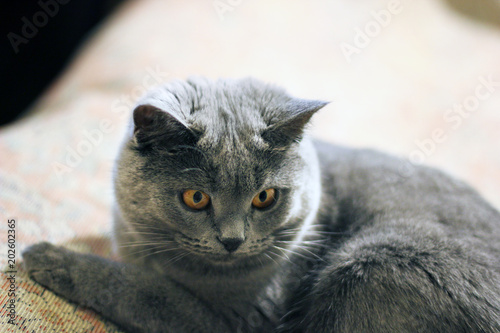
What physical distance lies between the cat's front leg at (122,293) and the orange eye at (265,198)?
34 cm

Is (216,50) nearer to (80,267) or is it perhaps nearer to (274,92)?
(274,92)

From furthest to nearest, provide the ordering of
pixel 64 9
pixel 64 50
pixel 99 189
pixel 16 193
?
pixel 64 50, pixel 64 9, pixel 99 189, pixel 16 193

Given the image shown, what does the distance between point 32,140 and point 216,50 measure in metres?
1.11

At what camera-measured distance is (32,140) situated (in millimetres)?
1702

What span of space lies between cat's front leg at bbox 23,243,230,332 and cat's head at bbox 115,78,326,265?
11cm

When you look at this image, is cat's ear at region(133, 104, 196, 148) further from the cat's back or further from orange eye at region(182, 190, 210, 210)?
the cat's back

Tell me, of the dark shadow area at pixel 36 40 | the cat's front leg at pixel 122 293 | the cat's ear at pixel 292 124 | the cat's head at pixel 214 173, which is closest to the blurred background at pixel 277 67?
the dark shadow area at pixel 36 40

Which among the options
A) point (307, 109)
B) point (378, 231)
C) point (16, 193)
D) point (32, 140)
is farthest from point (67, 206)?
point (378, 231)

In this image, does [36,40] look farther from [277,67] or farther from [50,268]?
[50,268]

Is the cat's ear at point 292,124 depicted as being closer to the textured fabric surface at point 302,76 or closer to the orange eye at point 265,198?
the orange eye at point 265,198

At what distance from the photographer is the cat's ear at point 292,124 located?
1.03 metres

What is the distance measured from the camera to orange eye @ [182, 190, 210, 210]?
1043mm

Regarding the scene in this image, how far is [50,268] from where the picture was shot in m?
1.10

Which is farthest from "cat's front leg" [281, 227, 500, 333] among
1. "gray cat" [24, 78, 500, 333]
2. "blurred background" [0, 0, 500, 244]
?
"blurred background" [0, 0, 500, 244]
